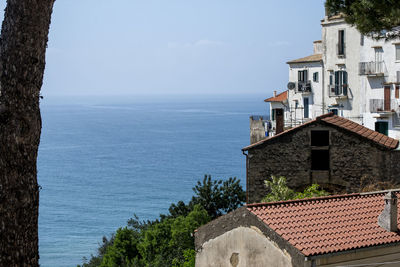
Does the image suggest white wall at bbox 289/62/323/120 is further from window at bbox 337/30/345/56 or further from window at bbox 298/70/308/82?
window at bbox 337/30/345/56

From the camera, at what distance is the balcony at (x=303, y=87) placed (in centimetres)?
5181

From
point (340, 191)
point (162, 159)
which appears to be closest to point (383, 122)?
point (340, 191)

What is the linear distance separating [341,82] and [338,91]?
74 centimetres

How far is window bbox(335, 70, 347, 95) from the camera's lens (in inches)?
1842

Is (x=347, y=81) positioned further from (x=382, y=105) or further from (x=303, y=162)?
(x=303, y=162)

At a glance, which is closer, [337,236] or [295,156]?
[337,236]

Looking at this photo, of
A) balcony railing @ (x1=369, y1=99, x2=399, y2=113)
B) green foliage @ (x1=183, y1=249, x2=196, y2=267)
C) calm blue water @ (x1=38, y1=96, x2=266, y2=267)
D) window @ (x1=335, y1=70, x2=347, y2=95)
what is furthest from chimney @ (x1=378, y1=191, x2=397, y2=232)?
calm blue water @ (x1=38, y1=96, x2=266, y2=267)

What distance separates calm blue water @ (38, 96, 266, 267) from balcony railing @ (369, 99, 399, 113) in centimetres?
2892

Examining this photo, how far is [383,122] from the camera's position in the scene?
40.9 m

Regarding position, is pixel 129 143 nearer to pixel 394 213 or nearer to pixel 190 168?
pixel 190 168

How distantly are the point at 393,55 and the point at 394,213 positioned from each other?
91.3ft

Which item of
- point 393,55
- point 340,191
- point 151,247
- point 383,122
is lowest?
point 151,247

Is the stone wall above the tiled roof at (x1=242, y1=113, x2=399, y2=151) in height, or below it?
below

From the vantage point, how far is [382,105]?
40.6 m
